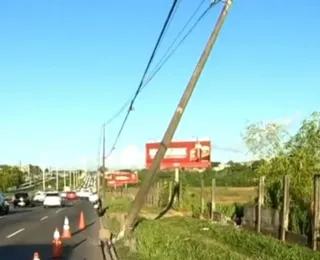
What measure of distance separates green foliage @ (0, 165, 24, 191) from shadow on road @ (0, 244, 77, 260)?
109 m

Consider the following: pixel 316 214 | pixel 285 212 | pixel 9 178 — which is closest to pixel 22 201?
pixel 285 212

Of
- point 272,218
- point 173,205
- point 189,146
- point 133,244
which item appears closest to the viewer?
point 133,244

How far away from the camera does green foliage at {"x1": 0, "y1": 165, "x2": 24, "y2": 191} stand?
5241 inches

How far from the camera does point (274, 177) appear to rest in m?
21.9

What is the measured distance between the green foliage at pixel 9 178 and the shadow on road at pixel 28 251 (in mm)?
109362

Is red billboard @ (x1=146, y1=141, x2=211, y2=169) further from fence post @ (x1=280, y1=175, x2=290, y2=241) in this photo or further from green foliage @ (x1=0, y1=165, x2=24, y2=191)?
green foliage @ (x1=0, y1=165, x2=24, y2=191)

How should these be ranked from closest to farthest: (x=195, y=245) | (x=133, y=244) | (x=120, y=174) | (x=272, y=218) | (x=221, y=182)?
(x=195, y=245)
(x=133, y=244)
(x=272, y=218)
(x=221, y=182)
(x=120, y=174)

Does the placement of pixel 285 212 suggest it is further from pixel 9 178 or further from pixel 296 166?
pixel 9 178

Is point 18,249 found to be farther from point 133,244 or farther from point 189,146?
point 189,146

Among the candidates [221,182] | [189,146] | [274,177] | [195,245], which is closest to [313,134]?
[274,177]

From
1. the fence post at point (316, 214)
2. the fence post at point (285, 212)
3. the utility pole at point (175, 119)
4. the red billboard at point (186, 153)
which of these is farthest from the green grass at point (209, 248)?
the red billboard at point (186, 153)

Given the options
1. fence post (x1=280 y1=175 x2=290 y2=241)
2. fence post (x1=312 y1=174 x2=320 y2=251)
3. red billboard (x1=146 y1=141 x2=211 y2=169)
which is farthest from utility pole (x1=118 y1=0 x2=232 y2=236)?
red billboard (x1=146 y1=141 x2=211 y2=169)

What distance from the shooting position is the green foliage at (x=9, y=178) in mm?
133125

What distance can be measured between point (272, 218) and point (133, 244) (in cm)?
376
